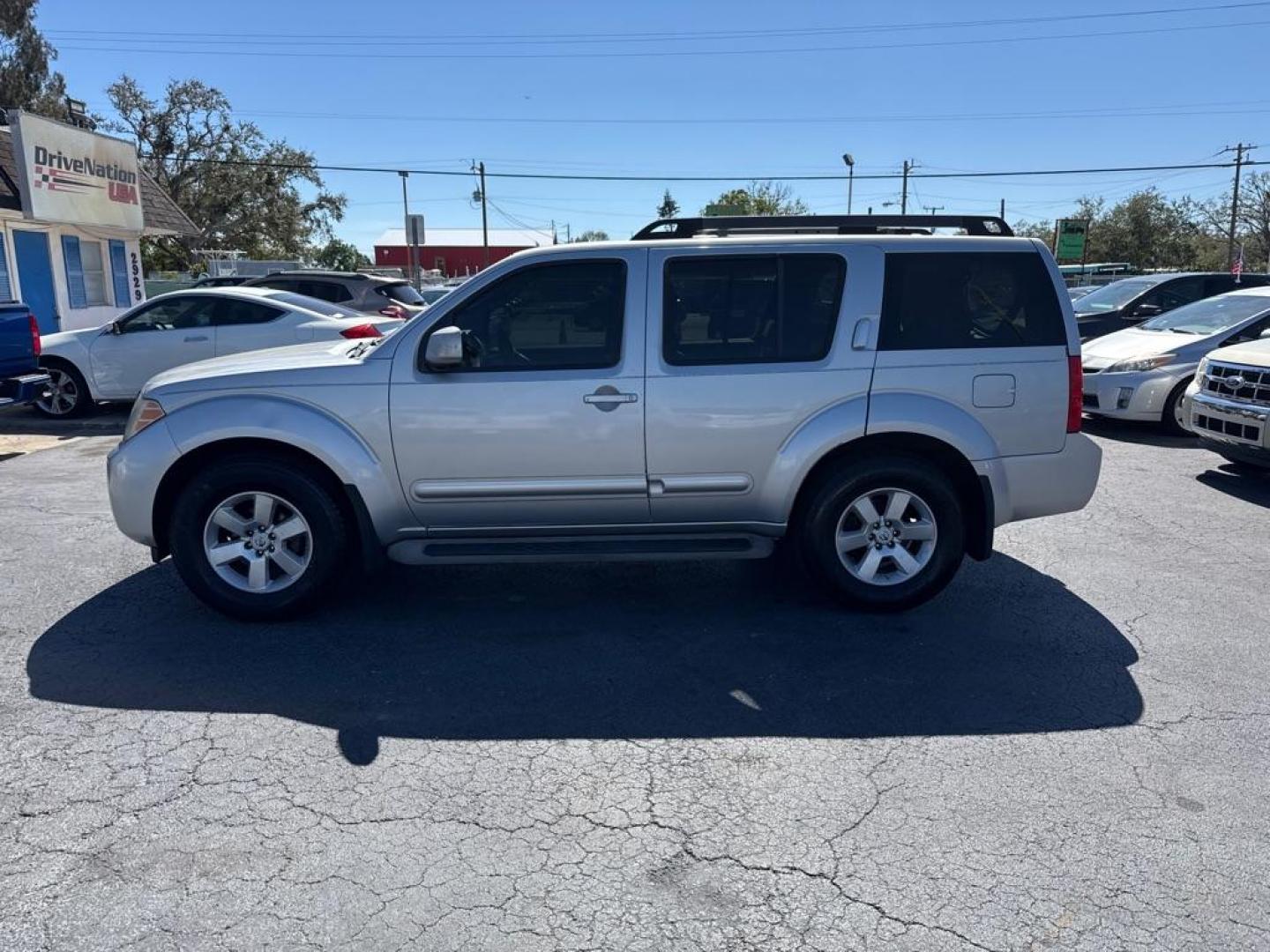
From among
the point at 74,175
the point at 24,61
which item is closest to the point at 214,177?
the point at 24,61

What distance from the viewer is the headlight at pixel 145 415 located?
4.93m

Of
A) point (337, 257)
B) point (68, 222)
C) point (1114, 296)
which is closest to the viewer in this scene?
point (1114, 296)

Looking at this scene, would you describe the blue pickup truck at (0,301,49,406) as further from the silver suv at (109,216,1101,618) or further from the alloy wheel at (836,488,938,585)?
the alloy wheel at (836,488,938,585)

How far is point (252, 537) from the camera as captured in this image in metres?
4.93

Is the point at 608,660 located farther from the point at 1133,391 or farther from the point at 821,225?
the point at 1133,391

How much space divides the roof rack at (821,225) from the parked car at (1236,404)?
12.1 ft

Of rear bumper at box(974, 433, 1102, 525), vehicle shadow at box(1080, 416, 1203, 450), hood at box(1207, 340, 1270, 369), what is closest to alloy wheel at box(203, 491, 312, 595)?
rear bumper at box(974, 433, 1102, 525)

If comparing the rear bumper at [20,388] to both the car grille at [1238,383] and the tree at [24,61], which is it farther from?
the tree at [24,61]

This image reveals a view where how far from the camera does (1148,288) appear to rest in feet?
45.7

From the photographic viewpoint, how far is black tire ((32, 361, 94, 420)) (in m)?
11.5

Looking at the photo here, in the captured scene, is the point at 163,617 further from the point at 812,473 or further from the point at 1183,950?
the point at 1183,950

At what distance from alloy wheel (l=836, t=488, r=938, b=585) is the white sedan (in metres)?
7.98

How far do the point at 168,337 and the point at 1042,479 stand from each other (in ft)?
33.2

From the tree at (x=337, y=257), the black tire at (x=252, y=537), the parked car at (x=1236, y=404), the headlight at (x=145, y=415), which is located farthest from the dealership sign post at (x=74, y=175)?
the tree at (x=337, y=257)
